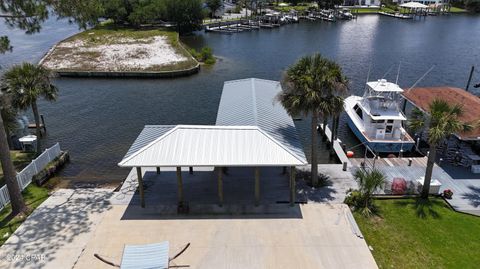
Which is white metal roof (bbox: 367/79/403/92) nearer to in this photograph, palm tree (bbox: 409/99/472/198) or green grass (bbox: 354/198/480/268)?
palm tree (bbox: 409/99/472/198)

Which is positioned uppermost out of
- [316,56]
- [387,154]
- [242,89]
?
[316,56]

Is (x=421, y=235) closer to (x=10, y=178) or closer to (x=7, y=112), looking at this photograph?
(x=10, y=178)

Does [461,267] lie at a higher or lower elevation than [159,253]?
lower

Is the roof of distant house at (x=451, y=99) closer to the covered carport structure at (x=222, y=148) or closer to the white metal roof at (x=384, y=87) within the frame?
the white metal roof at (x=384, y=87)

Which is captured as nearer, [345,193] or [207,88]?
[345,193]

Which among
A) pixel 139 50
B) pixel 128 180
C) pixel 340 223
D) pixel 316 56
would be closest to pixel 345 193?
pixel 340 223

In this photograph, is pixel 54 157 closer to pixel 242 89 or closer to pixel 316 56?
pixel 242 89

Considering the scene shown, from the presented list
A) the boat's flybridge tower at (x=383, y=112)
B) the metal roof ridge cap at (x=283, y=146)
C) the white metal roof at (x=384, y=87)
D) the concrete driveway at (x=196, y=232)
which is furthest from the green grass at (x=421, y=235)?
the white metal roof at (x=384, y=87)
